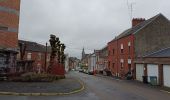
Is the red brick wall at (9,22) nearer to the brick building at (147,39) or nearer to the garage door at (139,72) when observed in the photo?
the garage door at (139,72)

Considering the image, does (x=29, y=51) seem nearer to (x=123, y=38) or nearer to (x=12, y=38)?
(x=123, y=38)

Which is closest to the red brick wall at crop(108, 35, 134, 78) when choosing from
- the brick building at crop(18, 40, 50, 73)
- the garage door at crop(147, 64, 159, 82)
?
the garage door at crop(147, 64, 159, 82)

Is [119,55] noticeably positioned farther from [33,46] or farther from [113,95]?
[33,46]

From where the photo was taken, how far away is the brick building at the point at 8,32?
30130 mm

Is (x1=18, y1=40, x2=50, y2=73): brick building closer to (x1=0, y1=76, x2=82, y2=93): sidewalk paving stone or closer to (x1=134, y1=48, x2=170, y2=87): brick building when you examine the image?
(x1=134, y1=48, x2=170, y2=87): brick building

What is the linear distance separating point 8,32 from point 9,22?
111 cm

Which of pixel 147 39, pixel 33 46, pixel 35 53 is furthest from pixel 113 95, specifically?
pixel 33 46

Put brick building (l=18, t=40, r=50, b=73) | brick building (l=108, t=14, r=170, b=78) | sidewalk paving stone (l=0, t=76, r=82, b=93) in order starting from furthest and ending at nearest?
brick building (l=18, t=40, r=50, b=73) < brick building (l=108, t=14, r=170, b=78) < sidewalk paving stone (l=0, t=76, r=82, b=93)

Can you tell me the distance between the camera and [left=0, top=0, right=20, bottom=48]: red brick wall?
30781 millimetres

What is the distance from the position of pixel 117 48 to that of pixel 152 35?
11.1 meters

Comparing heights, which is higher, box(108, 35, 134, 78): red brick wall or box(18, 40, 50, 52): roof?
box(18, 40, 50, 52): roof

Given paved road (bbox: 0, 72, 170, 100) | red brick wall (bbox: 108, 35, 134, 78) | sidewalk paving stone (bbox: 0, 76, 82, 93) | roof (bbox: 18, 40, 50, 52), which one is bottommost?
paved road (bbox: 0, 72, 170, 100)

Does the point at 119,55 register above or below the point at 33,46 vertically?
below

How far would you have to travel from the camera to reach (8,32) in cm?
3128
